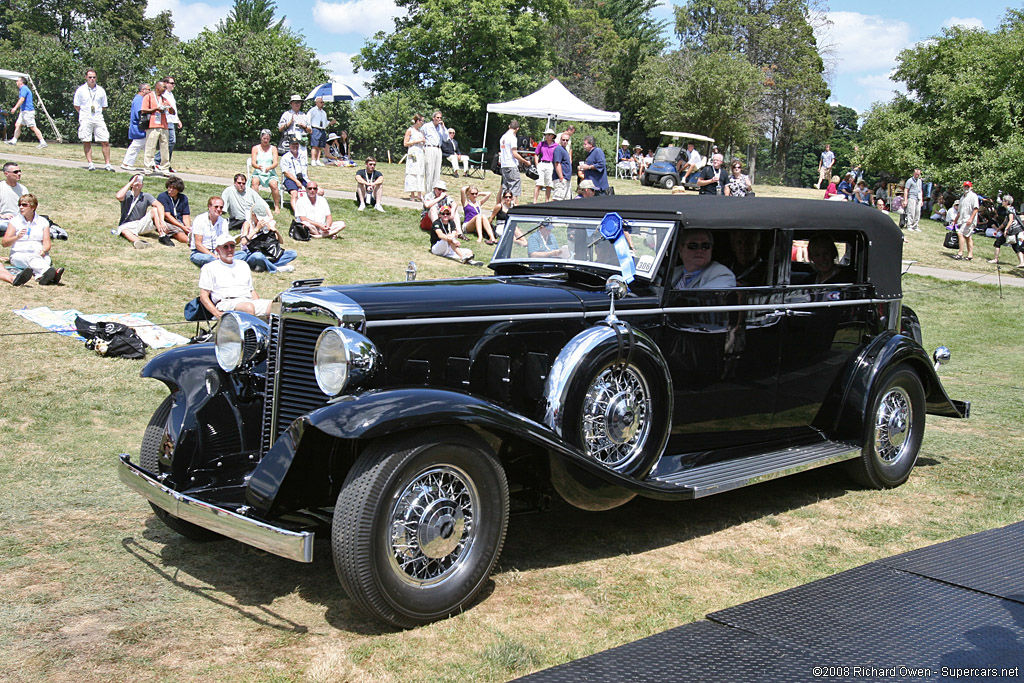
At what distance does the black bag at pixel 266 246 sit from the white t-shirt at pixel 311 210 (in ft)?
6.51

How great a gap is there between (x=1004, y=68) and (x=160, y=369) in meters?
31.0

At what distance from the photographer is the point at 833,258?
20.5 ft

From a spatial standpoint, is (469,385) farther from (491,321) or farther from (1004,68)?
(1004,68)

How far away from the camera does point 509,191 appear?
16.9 m

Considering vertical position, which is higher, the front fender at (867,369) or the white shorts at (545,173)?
the white shorts at (545,173)

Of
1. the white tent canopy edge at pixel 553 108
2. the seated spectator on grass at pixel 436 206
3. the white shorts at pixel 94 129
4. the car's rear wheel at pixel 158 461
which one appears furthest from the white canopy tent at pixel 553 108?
the car's rear wheel at pixel 158 461

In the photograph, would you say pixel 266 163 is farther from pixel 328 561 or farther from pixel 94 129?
pixel 328 561

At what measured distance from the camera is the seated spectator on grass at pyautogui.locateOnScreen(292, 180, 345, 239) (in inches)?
573

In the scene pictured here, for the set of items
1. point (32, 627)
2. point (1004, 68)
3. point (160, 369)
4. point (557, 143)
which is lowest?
point (32, 627)

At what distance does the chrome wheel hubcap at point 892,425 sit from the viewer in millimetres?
6090

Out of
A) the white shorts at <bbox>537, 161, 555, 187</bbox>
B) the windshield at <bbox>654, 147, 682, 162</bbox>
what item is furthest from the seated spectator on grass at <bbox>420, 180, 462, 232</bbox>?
the windshield at <bbox>654, 147, 682, 162</bbox>

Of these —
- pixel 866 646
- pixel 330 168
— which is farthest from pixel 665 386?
pixel 330 168

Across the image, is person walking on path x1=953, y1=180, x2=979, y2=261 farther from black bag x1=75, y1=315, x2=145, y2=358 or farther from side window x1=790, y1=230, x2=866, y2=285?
black bag x1=75, y1=315, x2=145, y2=358

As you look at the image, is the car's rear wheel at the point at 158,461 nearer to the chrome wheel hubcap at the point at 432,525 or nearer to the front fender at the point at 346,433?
the front fender at the point at 346,433
